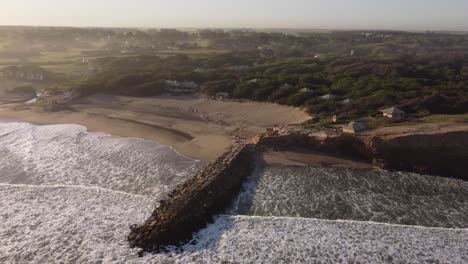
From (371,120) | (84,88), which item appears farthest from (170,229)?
(84,88)

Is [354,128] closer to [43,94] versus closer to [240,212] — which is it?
[240,212]

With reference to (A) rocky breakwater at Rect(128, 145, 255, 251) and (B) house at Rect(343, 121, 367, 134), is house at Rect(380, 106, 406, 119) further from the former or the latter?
(A) rocky breakwater at Rect(128, 145, 255, 251)

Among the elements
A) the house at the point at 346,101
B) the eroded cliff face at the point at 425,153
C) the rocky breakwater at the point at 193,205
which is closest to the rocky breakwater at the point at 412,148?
the eroded cliff face at the point at 425,153

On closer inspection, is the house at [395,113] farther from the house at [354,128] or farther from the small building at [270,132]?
the small building at [270,132]

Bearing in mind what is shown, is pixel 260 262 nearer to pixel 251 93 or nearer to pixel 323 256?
pixel 323 256

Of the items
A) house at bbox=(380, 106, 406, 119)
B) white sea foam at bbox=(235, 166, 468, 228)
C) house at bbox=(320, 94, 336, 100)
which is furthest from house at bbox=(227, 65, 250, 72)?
white sea foam at bbox=(235, 166, 468, 228)
